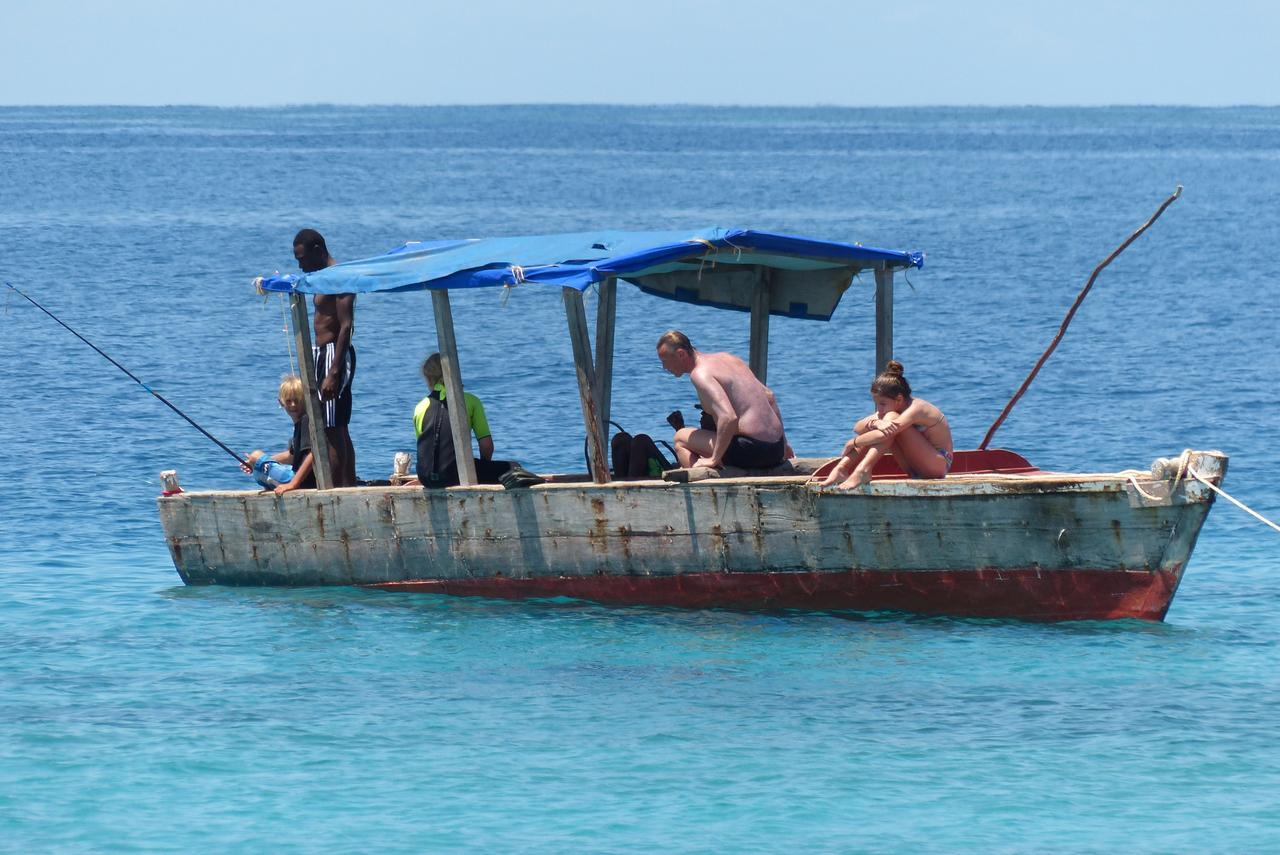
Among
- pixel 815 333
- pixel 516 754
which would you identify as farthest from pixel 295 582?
pixel 815 333

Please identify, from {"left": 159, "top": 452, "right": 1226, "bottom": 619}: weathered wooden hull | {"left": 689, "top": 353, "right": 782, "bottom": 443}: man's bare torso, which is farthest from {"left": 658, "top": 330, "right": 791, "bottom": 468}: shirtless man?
{"left": 159, "top": 452, "right": 1226, "bottom": 619}: weathered wooden hull

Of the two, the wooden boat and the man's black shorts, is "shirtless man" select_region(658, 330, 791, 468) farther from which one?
the wooden boat

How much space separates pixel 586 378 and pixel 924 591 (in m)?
2.63

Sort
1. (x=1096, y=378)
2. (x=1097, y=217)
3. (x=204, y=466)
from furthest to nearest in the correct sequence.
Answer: (x=1097, y=217) < (x=1096, y=378) < (x=204, y=466)

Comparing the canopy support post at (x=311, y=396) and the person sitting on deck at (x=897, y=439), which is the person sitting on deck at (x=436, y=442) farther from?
the person sitting on deck at (x=897, y=439)

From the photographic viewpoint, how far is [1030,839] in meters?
8.76

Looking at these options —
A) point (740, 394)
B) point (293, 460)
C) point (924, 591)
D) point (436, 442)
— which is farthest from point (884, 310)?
point (293, 460)

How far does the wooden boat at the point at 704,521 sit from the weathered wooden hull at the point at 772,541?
0.01 m

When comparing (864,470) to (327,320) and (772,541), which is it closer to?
(772,541)

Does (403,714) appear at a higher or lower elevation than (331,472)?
lower

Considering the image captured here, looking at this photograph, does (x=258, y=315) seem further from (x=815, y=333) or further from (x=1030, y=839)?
(x=1030, y=839)

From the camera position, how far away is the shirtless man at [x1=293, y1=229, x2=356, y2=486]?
12977 mm

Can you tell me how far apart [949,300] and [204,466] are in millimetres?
21972

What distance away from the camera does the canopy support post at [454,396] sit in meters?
12.2
